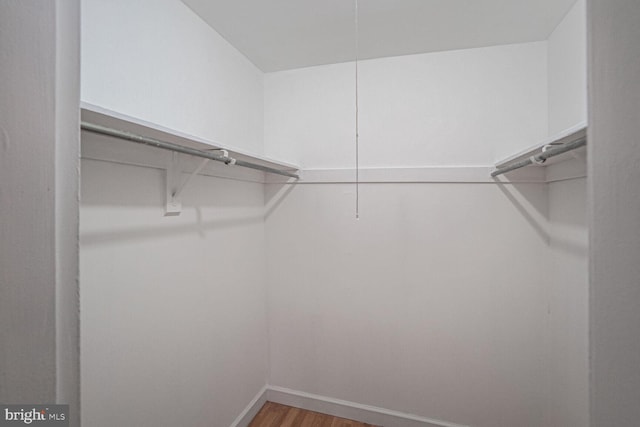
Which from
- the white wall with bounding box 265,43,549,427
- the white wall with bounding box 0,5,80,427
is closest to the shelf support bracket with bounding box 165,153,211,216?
the white wall with bounding box 265,43,549,427

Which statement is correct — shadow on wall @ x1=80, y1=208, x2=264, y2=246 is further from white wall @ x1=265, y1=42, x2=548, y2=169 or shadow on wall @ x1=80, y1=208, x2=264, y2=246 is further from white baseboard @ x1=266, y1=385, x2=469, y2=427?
white baseboard @ x1=266, y1=385, x2=469, y2=427

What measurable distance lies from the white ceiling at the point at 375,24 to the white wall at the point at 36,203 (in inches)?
52.0

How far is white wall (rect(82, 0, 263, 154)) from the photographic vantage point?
981 mm

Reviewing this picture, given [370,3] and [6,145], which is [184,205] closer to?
[6,145]

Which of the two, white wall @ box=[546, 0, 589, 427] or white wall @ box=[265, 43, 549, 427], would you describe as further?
white wall @ box=[265, 43, 549, 427]

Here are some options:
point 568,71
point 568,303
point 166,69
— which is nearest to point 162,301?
point 166,69

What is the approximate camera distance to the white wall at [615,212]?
0.33m

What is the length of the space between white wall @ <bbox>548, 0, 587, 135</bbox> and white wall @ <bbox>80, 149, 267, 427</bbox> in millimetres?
→ 1804

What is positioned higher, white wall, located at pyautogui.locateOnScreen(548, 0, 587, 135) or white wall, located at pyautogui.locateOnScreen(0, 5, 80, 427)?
white wall, located at pyautogui.locateOnScreen(548, 0, 587, 135)

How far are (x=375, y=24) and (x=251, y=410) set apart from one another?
246 centimetres

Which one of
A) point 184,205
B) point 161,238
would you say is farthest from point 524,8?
point 161,238

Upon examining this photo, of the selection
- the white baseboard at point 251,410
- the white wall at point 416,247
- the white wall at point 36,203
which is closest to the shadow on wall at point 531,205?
the white wall at point 416,247

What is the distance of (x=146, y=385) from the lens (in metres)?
1.14

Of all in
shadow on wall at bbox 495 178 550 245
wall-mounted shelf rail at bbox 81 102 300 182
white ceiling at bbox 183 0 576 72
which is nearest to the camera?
wall-mounted shelf rail at bbox 81 102 300 182
